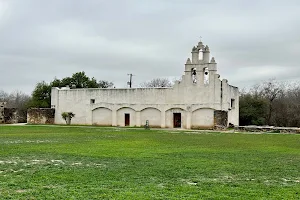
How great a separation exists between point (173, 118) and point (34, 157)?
1142 inches

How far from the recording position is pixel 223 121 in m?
38.8

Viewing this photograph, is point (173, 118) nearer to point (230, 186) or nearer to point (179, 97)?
point (179, 97)

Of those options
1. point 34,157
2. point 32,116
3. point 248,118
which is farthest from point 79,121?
point 34,157

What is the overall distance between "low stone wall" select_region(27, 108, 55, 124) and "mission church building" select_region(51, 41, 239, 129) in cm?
282

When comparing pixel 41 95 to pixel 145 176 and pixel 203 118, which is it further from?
pixel 145 176

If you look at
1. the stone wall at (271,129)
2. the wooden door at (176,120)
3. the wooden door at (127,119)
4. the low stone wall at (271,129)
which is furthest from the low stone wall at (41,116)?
the low stone wall at (271,129)

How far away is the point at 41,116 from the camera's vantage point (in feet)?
149

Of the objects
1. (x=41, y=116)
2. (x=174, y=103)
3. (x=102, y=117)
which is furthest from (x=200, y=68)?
(x=41, y=116)

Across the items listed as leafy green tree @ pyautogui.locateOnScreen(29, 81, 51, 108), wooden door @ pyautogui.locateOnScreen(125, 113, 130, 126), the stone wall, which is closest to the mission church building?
wooden door @ pyautogui.locateOnScreen(125, 113, 130, 126)

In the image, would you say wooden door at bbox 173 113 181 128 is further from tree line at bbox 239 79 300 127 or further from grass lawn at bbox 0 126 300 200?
grass lawn at bbox 0 126 300 200

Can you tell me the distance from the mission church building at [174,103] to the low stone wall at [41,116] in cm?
282

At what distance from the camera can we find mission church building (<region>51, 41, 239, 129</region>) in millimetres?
39625

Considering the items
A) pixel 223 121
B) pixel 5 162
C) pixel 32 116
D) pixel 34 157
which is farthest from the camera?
pixel 32 116

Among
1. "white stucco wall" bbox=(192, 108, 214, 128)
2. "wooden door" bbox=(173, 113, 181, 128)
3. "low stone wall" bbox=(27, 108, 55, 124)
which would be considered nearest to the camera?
"white stucco wall" bbox=(192, 108, 214, 128)
